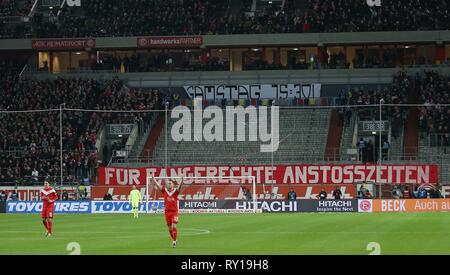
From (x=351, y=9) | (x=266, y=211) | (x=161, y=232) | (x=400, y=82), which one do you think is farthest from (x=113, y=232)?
(x=351, y=9)

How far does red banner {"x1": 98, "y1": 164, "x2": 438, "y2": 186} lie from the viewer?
67.5 m

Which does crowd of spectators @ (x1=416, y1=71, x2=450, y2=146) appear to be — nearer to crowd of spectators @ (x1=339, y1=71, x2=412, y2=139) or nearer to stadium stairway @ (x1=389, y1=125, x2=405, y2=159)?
crowd of spectators @ (x1=339, y1=71, x2=412, y2=139)

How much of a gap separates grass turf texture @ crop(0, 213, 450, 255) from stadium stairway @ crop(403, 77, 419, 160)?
23325mm

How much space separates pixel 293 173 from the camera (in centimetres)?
6988

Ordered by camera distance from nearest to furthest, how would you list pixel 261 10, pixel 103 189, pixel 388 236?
pixel 388 236, pixel 103 189, pixel 261 10

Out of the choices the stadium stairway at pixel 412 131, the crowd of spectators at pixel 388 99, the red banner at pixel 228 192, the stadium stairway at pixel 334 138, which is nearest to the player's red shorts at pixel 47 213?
the red banner at pixel 228 192

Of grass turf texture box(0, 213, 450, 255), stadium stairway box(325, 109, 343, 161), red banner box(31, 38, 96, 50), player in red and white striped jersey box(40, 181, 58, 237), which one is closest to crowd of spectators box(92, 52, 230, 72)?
red banner box(31, 38, 96, 50)

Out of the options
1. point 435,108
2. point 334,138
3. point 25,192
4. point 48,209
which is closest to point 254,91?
point 334,138

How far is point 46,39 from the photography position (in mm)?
88938

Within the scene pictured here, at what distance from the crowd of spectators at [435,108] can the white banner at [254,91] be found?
32.5ft

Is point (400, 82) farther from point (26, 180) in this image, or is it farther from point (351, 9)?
point (26, 180)

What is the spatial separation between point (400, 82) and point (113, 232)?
4351cm

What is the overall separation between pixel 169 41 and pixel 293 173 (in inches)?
928

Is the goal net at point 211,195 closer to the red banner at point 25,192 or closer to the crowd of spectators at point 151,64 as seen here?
the red banner at point 25,192
